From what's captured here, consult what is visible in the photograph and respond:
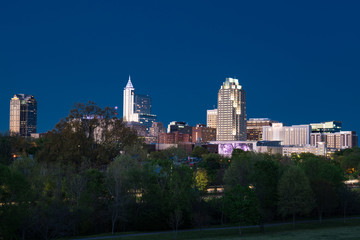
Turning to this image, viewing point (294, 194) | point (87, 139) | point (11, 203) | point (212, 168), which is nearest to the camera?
point (11, 203)

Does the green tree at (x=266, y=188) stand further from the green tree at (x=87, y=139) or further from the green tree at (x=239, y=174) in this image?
the green tree at (x=87, y=139)

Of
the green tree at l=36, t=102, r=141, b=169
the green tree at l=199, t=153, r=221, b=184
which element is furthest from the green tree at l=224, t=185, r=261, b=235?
the green tree at l=199, t=153, r=221, b=184

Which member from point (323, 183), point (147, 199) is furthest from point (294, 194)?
point (147, 199)

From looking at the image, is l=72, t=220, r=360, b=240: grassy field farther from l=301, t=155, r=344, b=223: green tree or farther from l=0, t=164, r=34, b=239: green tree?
l=0, t=164, r=34, b=239: green tree

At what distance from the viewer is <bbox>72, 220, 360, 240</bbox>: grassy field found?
A: 179ft

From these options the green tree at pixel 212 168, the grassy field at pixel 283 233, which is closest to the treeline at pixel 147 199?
the grassy field at pixel 283 233

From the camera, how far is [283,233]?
5903 centimetres

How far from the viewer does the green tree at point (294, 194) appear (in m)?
66.2

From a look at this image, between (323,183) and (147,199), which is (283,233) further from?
(147,199)

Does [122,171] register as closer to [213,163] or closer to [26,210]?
[26,210]

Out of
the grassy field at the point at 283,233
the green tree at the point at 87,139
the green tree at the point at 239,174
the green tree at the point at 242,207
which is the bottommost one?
the grassy field at the point at 283,233

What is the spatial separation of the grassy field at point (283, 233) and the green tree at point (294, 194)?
2.57 meters

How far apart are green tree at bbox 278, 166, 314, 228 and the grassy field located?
2572 mm

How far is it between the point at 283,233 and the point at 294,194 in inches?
383
